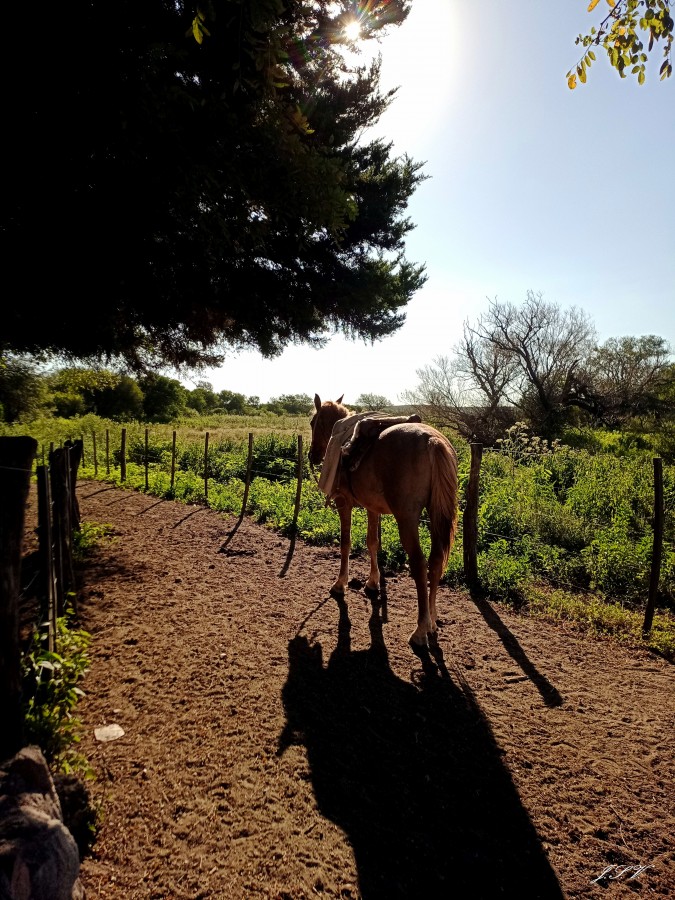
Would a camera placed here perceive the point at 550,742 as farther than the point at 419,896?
Yes

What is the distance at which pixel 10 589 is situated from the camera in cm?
173

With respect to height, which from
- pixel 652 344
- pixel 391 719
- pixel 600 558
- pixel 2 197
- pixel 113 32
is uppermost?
pixel 652 344

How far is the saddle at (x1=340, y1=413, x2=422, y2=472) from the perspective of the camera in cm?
454

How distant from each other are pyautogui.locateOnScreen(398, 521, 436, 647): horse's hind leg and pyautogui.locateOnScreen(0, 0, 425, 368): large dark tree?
327cm

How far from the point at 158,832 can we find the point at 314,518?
6.28 meters

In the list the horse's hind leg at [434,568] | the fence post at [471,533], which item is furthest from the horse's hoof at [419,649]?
the fence post at [471,533]

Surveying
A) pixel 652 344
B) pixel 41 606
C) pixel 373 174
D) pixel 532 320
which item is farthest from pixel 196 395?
pixel 41 606

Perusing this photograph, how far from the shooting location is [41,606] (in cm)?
296

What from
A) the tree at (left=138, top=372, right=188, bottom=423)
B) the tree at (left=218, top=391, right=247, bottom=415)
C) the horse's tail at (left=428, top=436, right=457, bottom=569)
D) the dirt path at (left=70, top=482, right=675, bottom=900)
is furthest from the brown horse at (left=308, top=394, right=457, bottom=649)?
the tree at (left=218, top=391, right=247, bottom=415)

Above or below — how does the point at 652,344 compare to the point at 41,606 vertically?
above

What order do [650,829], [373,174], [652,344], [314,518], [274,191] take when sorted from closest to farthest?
1. [650,829]
2. [274,191]
3. [373,174]
4. [314,518]
5. [652,344]

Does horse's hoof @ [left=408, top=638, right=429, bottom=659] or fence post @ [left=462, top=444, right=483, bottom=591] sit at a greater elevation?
fence post @ [left=462, top=444, right=483, bottom=591]

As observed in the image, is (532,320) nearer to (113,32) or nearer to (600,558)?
(600,558)

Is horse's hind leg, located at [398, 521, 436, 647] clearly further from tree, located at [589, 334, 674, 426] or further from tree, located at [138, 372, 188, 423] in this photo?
tree, located at [138, 372, 188, 423]
